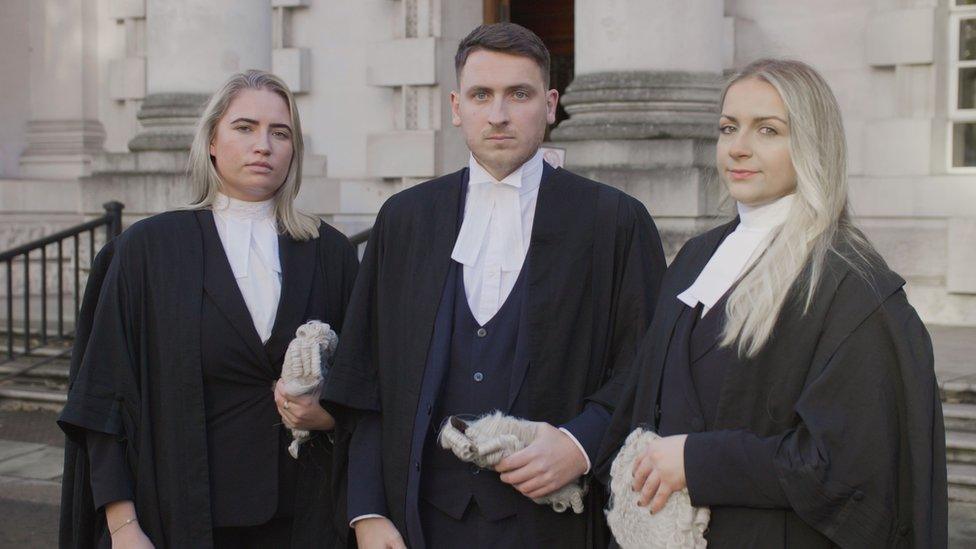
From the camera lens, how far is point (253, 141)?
358 centimetres

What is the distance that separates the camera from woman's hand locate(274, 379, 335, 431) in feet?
10.8

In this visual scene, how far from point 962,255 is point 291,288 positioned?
550 centimetres

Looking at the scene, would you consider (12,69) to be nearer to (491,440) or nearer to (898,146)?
(898,146)

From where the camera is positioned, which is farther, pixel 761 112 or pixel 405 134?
pixel 405 134

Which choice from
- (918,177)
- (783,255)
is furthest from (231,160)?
(918,177)

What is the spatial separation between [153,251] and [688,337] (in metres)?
1.67

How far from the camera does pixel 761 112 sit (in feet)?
8.58

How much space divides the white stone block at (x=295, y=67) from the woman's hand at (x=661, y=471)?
8644 millimetres

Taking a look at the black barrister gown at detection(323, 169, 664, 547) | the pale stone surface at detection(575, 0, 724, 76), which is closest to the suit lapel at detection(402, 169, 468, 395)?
the black barrister gown at detection(323, 169, 664, 547)

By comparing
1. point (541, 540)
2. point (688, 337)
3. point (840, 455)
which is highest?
point (688, 337)

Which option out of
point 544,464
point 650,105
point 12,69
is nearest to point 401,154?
point 650,105

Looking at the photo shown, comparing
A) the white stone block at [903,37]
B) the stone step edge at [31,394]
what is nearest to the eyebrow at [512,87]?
the white stone block at [903,37]

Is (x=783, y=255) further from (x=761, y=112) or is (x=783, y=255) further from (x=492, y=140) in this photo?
(x=492, y=140)

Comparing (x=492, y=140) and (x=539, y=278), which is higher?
(x=492, y=140)
